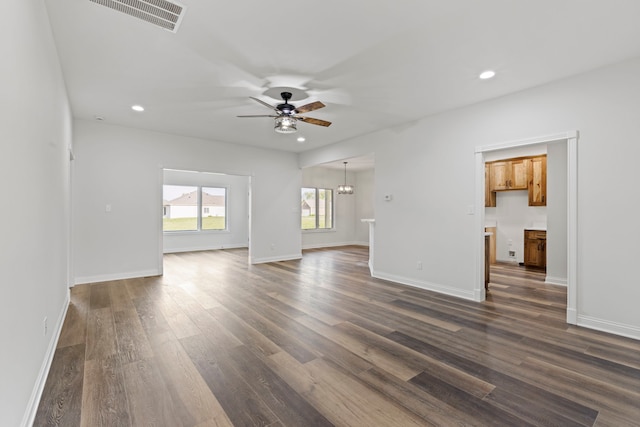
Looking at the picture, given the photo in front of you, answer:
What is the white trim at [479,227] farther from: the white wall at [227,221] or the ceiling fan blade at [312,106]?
the white wall at [227,221]

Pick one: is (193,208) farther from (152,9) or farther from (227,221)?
(152,9)

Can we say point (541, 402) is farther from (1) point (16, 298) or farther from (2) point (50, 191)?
(2) point (50, 191)

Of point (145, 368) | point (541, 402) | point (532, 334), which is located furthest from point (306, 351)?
point (532, 334)

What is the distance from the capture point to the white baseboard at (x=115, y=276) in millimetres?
5051

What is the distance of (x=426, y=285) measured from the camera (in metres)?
4.83

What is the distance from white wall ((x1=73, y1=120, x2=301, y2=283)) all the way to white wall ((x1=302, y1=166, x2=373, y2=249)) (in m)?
3.88

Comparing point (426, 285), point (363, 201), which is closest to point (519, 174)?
point (426, 285)

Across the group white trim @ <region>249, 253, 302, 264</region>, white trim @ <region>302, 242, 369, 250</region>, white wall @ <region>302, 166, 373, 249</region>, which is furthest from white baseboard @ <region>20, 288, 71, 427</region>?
white wall @ <region>302, 166, 373, 249</region>

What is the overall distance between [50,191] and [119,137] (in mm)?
3241

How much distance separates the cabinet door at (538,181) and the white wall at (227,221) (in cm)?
780

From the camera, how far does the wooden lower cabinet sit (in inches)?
241

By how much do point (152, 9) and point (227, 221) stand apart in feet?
27.0

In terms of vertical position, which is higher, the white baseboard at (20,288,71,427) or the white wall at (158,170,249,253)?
the white wall at (158,170,249,253)

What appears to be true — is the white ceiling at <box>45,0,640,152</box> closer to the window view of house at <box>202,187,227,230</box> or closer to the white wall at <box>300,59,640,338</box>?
the white wall at <box>300,59,640,338</box>
